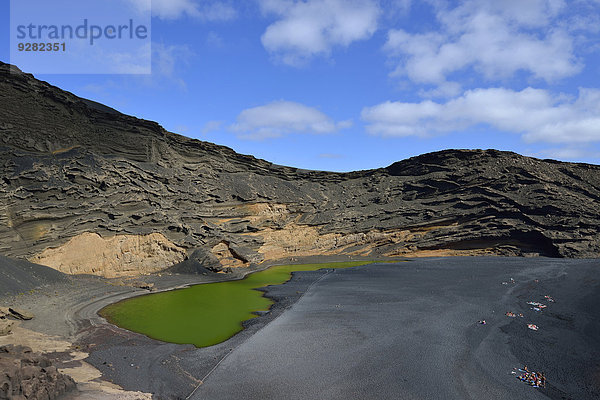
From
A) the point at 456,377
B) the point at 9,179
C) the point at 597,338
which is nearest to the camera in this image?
the point at 456,377

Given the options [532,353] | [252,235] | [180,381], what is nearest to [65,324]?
[180,381]

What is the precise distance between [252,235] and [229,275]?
868 cm

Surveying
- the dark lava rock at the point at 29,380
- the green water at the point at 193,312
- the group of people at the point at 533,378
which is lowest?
the green water at the point at 193,312

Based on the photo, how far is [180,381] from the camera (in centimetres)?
A: 858

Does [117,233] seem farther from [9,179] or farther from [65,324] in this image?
[65,324]

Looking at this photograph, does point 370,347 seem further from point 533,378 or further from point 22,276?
point 22,276

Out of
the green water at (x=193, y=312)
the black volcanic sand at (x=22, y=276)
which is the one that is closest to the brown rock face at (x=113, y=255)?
the black volcanic sand at (x=22, y=276)

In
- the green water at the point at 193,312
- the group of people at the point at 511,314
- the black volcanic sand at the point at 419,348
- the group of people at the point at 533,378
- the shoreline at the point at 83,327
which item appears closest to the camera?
the black volcanic sand at the point at 419,348

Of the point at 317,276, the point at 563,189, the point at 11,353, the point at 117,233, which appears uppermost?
the point at 563,189

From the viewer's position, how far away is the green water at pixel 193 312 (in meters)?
13.0

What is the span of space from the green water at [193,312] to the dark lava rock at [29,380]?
4.92 m

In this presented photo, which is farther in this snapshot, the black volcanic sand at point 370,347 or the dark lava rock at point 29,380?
the black volcanic sand at point 370,347

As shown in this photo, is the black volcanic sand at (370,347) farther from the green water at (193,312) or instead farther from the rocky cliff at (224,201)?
the rocky cliff at (224,201)

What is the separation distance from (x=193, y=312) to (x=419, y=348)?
10656mm
